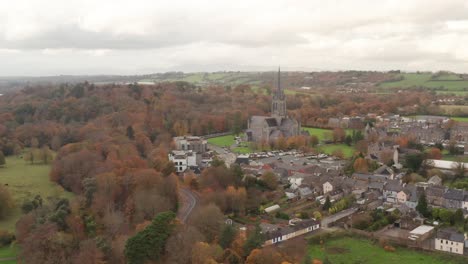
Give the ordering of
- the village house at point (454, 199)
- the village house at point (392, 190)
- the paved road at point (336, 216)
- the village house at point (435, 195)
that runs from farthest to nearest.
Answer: the village house at point (392, 190), the village house at point (435, 195), the village house at point (454, 199), the paved road at point (336, 216)

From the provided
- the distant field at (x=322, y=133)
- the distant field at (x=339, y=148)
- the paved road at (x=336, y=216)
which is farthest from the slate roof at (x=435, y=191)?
the distant field at (x=322, y=133)

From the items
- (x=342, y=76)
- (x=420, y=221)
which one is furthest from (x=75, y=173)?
(x=342, y=76)

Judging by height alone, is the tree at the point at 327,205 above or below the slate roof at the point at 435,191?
below

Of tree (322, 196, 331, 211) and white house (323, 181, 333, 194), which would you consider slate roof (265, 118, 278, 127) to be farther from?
tree (322, 196, 331, 211)

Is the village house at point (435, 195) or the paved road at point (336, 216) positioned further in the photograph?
the village house at point (435, 195)

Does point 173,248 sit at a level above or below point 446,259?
above

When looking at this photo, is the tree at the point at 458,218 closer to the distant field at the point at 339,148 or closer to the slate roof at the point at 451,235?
the slate roof at the point at 451,235

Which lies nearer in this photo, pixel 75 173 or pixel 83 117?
pixel 75 173

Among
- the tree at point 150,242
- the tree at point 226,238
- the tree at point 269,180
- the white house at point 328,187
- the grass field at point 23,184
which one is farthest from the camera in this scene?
the tree at point 269,180

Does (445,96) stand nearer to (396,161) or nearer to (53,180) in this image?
(396,161)
